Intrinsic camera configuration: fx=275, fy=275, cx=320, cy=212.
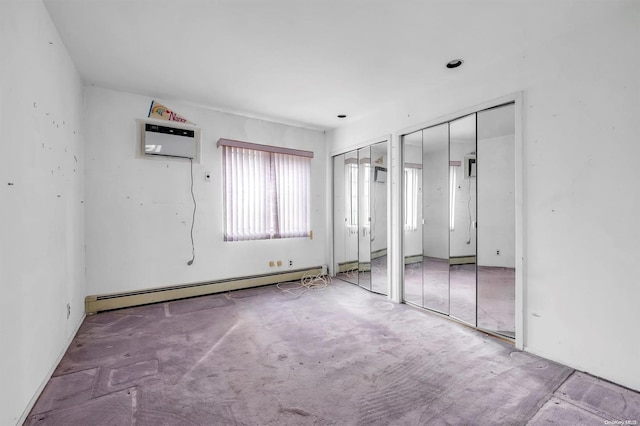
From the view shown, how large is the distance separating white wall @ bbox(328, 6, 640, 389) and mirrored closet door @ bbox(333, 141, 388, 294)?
1.84 meters

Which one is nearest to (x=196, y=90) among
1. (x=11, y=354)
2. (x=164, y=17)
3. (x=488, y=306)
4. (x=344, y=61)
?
(x=164, y=17)

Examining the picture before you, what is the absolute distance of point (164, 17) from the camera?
82.0 inches

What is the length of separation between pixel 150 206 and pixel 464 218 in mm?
3917

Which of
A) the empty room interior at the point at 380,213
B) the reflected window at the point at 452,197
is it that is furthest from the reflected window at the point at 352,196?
the reflected window at the point at 452,197

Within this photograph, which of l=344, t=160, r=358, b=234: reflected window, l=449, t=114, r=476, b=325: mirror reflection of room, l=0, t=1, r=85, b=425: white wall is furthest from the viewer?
l=344, t=160, r=358, b=234: reflected window

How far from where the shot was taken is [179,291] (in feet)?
12.4

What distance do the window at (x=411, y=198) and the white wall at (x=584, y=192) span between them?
1.29 m

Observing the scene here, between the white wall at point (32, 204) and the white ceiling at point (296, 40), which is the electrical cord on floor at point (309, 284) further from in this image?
the white ceiling at point (296, 40)

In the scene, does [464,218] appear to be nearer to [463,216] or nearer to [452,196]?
[463,216]

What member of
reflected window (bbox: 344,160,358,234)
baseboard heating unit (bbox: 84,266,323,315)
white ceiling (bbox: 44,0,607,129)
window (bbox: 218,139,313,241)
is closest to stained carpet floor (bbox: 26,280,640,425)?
baseboard heating unit (bbox: 84,266,323,315)

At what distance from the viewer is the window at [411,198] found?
3.61 metres

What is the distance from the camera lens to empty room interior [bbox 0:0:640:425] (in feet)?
5.76

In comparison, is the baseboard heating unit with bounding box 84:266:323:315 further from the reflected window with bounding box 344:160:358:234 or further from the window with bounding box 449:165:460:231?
the window with bounding box 449:165:460:231

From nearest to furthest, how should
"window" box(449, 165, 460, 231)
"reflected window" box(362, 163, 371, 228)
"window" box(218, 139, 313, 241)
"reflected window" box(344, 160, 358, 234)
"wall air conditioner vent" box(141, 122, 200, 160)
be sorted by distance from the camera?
1. "window" box(449, 165, 460, 231)
2. "wall air conditioner vent" box(141, 122, 200, 160)
3. "window" box(218, 139, 313, 241)
4. "reflected window" box(362, 163, 371, 228)
5. "reflected window" box(344, 160, 358, 234)
